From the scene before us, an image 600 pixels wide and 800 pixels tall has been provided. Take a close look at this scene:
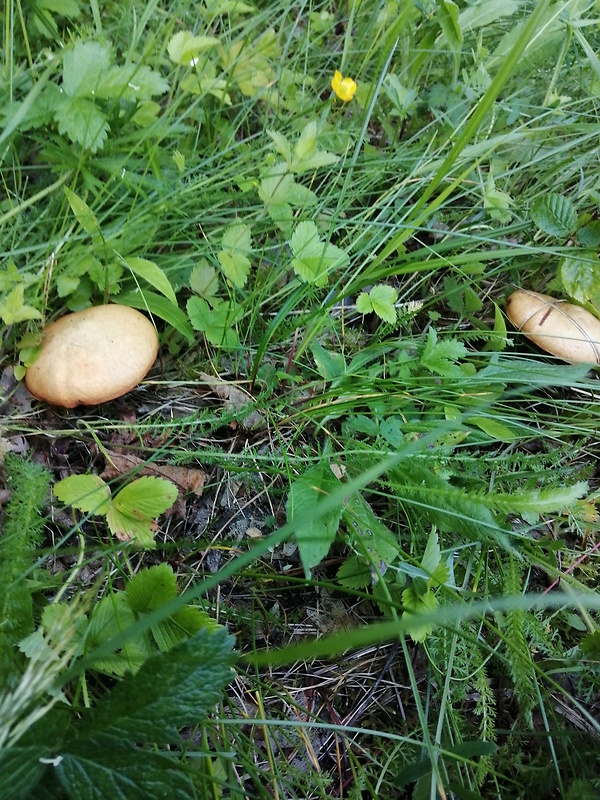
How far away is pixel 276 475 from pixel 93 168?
100 centimetres

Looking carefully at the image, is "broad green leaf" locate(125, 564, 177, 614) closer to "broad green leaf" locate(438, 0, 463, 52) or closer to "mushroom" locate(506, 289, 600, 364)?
"mushroom" locate(506, 289, 600, 364)

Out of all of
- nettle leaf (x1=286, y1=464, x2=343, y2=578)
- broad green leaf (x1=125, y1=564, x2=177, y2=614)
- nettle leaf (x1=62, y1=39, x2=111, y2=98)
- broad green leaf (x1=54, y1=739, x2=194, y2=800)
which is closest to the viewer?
broad green leaf (x1=54, y1=739, x2=194, y2=800)

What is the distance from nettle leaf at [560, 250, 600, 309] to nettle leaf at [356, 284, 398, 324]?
594 mm

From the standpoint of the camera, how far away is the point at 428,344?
55.5 inches

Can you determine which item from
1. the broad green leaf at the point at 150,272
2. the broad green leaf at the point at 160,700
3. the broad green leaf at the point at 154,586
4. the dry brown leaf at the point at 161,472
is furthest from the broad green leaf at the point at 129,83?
the broad green leaf at the point at 160,700

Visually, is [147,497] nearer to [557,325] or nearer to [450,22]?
[557,325]

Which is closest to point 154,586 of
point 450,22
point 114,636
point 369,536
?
point 114,636

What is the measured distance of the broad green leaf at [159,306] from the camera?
1.35m

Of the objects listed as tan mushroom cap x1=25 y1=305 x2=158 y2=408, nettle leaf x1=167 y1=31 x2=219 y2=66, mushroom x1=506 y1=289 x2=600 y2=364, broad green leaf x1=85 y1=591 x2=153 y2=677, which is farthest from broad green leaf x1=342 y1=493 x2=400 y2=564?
nettle leaf x1=167 y1=31 x2=219 y2=66

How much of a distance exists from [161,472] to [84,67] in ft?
3.30

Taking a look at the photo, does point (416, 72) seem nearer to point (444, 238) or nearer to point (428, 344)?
point (444, 238)

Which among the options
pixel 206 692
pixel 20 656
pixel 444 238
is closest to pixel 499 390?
pixel 444 238

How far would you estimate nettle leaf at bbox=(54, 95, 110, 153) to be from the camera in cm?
124

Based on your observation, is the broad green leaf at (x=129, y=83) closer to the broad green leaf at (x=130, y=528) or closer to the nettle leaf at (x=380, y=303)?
the nettle leaf at (x=380, y=303)
